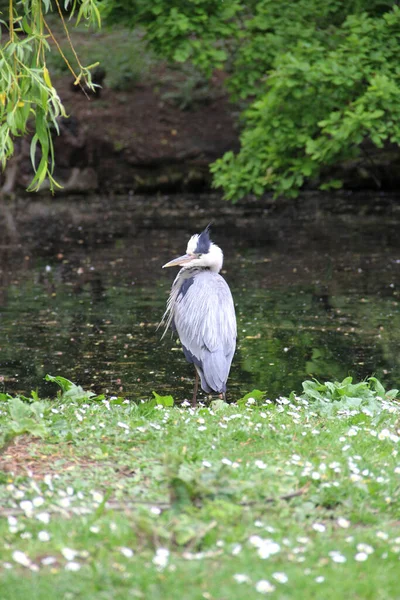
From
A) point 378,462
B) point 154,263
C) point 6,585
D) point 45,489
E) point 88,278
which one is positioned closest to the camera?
point 6,585

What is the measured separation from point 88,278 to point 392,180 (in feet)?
44.2

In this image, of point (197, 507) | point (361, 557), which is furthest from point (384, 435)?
point (361, 557)

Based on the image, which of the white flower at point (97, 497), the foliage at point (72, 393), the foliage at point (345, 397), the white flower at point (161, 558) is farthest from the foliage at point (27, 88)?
the white flower at point (161, 558)

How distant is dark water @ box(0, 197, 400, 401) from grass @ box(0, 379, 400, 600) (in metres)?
3.39

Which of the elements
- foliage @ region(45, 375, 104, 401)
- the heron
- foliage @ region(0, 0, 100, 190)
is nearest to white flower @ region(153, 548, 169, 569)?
foliage @ region(0, 0, 100, 190)

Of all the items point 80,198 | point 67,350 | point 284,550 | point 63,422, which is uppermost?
point 284,550

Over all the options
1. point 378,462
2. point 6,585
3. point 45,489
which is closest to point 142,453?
point 45,489

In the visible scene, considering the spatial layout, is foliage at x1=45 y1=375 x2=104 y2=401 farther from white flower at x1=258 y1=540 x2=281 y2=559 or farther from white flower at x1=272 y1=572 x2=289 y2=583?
white flower at x1=272 y1=572 x2=289 y2=583

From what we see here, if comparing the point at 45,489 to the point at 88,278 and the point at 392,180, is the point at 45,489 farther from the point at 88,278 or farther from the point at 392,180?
the point at 392,180

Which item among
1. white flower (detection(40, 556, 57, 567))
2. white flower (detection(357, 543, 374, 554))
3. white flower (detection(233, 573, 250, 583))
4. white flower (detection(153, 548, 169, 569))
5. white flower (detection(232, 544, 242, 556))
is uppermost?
white flower (detection(233, 573, 250, 583))

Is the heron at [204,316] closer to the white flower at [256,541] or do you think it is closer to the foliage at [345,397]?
the foliage at [345,397]

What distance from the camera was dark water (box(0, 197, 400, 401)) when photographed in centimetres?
1012

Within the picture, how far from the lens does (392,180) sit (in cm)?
2661

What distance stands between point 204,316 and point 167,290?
662 centimetres
